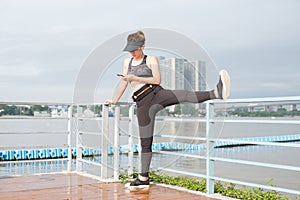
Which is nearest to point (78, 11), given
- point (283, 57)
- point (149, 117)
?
point (149, 117)

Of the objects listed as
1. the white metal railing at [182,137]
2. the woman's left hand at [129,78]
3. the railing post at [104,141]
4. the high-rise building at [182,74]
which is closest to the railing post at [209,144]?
the white metal railing at [182,137]

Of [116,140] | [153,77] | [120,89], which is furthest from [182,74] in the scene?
[116,140]

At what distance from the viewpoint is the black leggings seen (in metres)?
3.35

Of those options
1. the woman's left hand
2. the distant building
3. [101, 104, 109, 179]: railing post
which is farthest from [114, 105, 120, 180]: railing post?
the distant building

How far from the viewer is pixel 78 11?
8.02 meters

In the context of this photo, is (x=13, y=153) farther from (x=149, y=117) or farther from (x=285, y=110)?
(x=285, y=110)

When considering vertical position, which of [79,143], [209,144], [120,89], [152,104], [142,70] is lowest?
[79,143]

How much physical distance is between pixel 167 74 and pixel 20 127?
243 centimetres

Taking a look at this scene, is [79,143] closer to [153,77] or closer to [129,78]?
[129,78]

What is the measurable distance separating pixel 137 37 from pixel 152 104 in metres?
0.66

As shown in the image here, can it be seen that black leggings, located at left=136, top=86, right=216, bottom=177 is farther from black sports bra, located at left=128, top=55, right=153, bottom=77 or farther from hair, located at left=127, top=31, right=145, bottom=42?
hair, located at left=127, top=31, right=145, bottom=42

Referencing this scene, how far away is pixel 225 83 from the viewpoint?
3297 millimetres

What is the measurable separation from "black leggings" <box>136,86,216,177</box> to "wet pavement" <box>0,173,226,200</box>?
32 cm

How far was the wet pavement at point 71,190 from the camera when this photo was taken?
11.7ft
